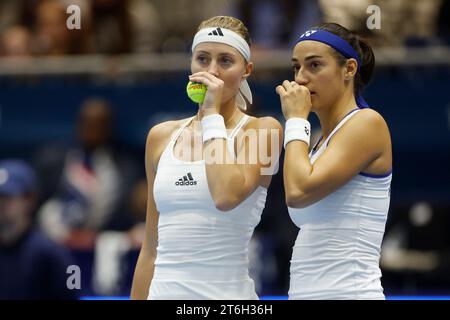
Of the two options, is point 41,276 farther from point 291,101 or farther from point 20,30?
point 20,30

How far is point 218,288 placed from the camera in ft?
18.9

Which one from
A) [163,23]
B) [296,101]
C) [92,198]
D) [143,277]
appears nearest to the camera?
[296,101]

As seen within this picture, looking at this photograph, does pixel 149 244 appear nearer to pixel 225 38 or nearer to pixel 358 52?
pixel 225 38

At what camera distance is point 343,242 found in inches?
218

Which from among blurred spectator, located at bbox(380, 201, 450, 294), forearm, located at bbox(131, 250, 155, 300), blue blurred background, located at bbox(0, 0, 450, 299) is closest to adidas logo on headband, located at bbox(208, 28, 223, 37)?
forearm, located at bbox(131, 250, 155, 300)

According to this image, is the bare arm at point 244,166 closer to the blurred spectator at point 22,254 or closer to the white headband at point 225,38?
the white headband at point 225,38

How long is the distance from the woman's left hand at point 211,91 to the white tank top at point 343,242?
0.63 metres

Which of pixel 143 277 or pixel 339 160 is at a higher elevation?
pixel 339 160

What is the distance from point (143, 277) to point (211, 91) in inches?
44.3

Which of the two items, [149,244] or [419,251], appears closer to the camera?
Result: [149,244]

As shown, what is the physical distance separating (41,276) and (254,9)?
4.08m

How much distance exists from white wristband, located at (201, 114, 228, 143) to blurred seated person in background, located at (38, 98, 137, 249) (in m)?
4.83

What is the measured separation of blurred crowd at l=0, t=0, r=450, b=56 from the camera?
9.91 metres

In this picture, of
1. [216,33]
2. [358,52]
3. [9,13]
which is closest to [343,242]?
[358,52]
